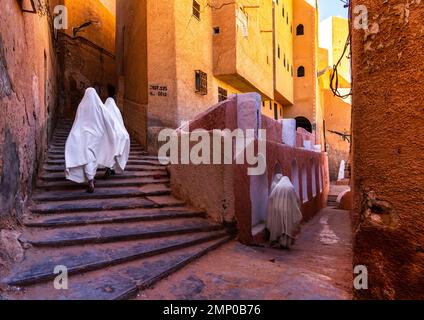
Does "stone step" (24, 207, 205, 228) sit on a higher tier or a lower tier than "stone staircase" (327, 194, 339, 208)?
higher

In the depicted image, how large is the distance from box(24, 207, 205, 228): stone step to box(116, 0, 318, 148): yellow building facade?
5579mm

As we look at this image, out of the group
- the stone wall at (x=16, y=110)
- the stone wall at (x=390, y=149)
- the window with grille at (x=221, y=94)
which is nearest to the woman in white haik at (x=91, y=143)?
the stone wall at (x=16, y=110)

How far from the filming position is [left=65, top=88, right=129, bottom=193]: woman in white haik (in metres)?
5.11

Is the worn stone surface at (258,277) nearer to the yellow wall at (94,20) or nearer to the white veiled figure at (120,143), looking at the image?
the white veiled figure at (120,143)

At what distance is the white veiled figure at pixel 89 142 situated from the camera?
5099 mm

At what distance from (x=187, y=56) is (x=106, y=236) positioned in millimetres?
8976

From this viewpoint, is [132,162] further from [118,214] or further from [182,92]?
[182,92]

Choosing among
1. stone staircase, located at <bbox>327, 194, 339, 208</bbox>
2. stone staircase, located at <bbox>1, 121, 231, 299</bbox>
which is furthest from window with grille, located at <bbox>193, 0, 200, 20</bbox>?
stone staircase, located at <bbox>327, 194, 339, 208</bbox>

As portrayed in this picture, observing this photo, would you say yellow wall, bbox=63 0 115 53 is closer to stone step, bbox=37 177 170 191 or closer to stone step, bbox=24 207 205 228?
stone step, bbox=37 177 170 191

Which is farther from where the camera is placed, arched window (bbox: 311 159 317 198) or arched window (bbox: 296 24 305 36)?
arched window (bbox: 296 24 305 36)

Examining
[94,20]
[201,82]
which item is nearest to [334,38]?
[94,20]

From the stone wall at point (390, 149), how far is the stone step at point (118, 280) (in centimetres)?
192

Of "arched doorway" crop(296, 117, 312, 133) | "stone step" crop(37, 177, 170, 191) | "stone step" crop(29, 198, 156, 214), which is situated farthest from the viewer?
"arched doorway" crop(296, 117, 312, 133)

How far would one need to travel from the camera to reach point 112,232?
408 cm
